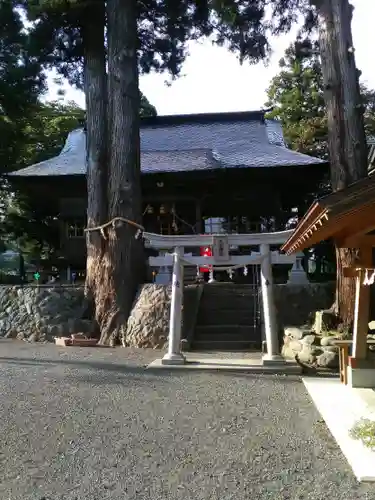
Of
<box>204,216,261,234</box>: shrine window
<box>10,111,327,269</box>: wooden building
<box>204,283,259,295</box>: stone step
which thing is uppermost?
<box>10,111,327,269</box>: wooden building

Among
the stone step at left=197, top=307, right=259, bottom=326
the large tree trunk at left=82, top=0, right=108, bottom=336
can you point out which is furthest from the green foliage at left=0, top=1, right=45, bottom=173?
the stone step at left=197, top=307, right=259, bottom=326

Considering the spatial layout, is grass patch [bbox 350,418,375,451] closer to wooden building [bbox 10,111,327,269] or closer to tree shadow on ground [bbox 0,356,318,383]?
tree shadow on ground [bbox 0,356,318,383]

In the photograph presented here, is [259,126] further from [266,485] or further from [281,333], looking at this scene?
[266,485]

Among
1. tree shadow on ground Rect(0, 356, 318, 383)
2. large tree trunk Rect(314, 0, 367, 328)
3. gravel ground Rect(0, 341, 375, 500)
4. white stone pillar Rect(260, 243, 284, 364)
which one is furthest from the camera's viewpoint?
large tree trunk Rect(314, 0, 367, 328)

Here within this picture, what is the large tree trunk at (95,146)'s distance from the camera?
11580 millimetres

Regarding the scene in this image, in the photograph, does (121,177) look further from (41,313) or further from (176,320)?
(176,320)

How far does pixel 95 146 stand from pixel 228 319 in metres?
5.00

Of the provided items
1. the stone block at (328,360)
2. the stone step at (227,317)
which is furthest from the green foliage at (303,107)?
the stone block at (328,360)

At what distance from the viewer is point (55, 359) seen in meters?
8.90

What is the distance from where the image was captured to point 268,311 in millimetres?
8445

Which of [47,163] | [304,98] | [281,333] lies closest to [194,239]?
[281,333]

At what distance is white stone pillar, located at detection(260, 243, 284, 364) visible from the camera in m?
8.14

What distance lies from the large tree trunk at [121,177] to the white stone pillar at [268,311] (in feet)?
11.7

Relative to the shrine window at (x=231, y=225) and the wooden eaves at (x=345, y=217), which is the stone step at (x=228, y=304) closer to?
the shrine window at (x=231, y=225)
